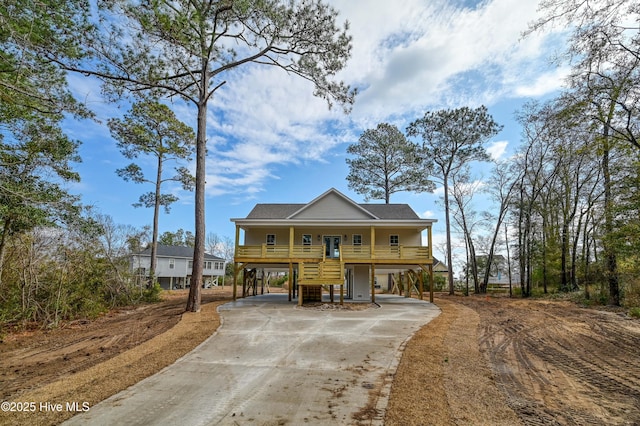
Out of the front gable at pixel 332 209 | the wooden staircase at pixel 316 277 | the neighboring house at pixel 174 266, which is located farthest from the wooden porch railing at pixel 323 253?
the neighboring house at pixel 174 266

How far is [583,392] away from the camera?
4633 mm

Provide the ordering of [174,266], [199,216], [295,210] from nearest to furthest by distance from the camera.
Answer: [199,216] < [295,210] < [174,266]

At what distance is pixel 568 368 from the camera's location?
227 inches

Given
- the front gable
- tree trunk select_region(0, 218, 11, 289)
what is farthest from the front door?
tree trunk select_region(0, 218, 11, 289)

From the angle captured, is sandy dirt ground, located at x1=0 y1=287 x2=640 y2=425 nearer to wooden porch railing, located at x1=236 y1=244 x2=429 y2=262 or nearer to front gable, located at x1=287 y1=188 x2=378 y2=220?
wooden porch railing, located at x1=236 y1=244 x2=429 y2=262

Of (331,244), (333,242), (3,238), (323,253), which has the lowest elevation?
(323,253)

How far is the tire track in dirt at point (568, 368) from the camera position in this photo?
13.1 ft

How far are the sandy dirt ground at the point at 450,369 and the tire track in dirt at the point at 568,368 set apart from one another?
2 centimetres

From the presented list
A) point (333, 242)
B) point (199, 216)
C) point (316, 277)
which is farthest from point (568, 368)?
point (333, 242)

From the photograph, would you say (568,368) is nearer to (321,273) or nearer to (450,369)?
(450,369)

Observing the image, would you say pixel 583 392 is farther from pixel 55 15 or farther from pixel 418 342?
pixel 55 15

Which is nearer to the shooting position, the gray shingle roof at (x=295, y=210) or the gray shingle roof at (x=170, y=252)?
the gray shingle roof at (x=295, y=210)

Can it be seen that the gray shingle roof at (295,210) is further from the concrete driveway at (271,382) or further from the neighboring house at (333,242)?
the concrete driveway at (271,382)

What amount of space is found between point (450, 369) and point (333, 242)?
1311 cm
